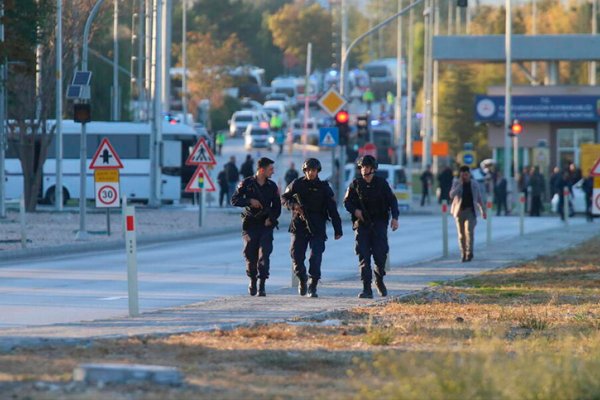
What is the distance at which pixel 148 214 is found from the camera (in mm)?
46062

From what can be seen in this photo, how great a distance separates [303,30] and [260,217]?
12379cm

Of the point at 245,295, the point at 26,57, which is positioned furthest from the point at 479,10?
the point at 245,295

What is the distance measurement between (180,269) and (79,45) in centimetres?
2382

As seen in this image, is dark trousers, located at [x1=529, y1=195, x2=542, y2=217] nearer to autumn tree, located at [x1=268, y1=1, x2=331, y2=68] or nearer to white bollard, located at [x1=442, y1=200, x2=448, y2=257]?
white bollard, located at [x1=442, y1=200, x2=448, y2=257]

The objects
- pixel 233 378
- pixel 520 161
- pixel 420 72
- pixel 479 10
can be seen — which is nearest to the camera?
pixel 233 378

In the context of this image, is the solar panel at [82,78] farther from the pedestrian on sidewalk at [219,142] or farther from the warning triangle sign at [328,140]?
the pedestrian on sidewalk at [219,142]

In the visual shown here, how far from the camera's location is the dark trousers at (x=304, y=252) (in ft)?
59.0

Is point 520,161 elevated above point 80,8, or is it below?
below

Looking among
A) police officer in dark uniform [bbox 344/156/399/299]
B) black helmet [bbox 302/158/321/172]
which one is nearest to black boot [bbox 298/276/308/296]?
police officer in dark uniform [bbox 344/156/399/299]

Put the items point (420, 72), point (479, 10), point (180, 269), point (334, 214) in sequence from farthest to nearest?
point (479, 10)
point (420, 72)
point (180, 269)
point (334, 214)

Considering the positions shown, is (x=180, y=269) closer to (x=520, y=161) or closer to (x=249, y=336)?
(x=249, y=336)

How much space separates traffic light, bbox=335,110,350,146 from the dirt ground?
23.6 meters

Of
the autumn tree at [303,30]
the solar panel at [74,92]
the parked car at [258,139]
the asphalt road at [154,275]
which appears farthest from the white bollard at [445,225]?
the autumn tree at [303,30]

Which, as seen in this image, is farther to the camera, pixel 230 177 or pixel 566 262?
pixel 230 177
